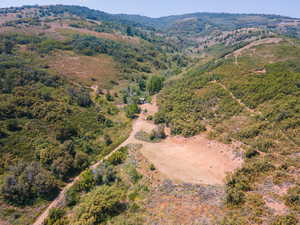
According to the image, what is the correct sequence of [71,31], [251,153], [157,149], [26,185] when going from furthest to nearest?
[71,31] → [157,149] → [251,153] → [26,185]

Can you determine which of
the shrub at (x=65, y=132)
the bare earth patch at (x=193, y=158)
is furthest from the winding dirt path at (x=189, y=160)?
the shrub at (x=65, y=132)

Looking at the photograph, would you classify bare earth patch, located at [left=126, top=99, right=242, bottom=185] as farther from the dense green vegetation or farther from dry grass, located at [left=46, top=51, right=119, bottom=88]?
dry grass, located at [left=46, top=51, right=119, bottom=88]

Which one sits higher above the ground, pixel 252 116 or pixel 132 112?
pixel 252 116

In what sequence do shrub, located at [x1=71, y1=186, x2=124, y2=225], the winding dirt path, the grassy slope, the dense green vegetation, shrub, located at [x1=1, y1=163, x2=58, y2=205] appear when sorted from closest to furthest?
the grassy slope → shrub, located at [x1=71, y1=186, x2=124, y2=225] → shrub, located at [x1=1, y1=163, x2=58, y2=205] → the winding dirt path → the dense green vegetation

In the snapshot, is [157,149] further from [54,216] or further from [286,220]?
[286,220]

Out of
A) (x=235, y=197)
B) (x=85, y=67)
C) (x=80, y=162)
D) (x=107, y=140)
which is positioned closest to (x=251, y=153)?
(x=235, y=197)

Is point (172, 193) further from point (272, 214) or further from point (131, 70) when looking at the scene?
point (131, 70)

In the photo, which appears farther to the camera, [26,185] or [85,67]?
[85,67]

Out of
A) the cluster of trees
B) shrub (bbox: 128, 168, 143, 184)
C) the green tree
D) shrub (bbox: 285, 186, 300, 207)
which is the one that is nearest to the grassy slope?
shrub (bbox: 285, 186, 300, 207)

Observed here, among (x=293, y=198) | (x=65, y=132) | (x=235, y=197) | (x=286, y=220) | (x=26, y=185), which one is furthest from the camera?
(x=65, y=132)
